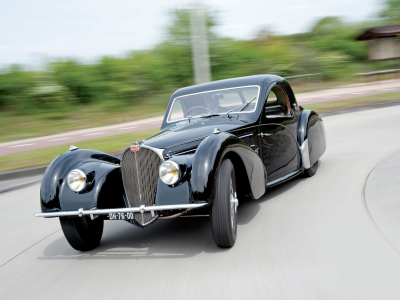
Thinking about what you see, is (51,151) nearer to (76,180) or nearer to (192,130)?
(192,130)

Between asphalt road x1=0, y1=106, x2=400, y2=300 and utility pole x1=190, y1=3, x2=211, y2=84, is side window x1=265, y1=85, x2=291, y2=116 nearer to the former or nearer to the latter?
asphalt road x1=0, y1=106, x2=400, y2=300

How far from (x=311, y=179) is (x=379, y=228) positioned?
90.4 inches

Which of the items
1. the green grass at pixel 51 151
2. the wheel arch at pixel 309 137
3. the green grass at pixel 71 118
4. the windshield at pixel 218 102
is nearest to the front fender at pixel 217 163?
the windshield at pixel 218 102

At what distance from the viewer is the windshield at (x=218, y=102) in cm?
563

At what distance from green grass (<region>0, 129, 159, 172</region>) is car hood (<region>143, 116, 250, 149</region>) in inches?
215

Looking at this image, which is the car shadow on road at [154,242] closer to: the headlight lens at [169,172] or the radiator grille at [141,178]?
the radiator grille at [141,178]

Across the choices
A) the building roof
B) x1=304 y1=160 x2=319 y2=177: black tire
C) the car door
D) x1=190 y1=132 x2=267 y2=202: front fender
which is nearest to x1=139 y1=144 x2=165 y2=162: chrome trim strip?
x1=190 y1=132 x2=267 y2=202: front fender

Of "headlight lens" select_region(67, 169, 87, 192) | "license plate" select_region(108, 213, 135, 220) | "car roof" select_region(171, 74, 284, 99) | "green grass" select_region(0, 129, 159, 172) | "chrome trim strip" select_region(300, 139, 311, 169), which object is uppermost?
"car roof" select_region(171, 74, 284, 99)

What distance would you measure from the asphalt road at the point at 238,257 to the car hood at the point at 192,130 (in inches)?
38.5

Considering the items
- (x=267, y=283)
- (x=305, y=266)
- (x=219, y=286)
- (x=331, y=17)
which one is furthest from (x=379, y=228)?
(x=331, y=17)

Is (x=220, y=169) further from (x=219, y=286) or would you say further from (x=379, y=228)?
(x=379, y=228)

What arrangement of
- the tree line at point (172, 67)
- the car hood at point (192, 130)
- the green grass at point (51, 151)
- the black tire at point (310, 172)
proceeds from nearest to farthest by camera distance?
the car hood at point (192, 130)
the black tire at point (310, 172)
the green grass at point (51, 151)
the tree line at point (172, 67)

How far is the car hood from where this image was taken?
454 centimetres

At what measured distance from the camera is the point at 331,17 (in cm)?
3022
